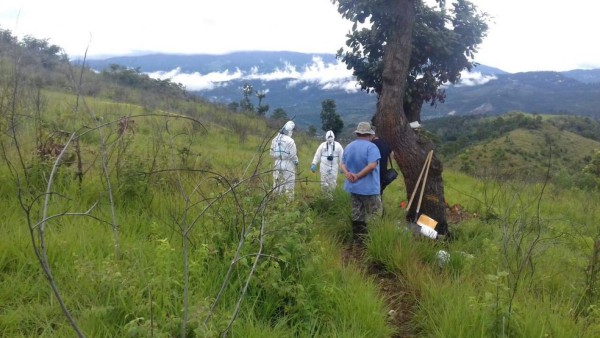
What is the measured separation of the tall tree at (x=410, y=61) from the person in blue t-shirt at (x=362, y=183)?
74 cm

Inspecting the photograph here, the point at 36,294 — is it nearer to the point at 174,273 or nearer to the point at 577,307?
the point at 174,273

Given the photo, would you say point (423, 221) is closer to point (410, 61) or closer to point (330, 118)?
point (410, 61)

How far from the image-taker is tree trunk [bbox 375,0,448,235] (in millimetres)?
6082

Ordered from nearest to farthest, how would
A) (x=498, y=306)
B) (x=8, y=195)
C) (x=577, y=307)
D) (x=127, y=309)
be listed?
(x=127, y=309) → (x=498, y=306) → (x=577, y=307) → (x=8, y=195)

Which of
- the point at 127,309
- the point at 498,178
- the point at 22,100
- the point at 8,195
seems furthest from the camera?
the point at 498,178

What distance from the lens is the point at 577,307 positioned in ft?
11.2

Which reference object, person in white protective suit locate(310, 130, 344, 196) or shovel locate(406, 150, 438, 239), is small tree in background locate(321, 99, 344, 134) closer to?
person in white protective suit locate(310, 130, 344, 196)

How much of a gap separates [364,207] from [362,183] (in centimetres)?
32

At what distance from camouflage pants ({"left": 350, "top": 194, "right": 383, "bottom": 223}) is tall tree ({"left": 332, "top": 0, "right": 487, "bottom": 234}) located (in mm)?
827

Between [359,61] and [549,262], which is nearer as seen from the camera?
[549,262]

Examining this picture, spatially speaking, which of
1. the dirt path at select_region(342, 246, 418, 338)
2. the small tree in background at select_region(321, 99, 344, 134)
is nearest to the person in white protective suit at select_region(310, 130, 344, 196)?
the dirt path at select_region(342, 246, 418, 338)

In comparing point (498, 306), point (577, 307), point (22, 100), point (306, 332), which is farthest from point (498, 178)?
point (22, 100)

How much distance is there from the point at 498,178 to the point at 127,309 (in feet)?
21.6

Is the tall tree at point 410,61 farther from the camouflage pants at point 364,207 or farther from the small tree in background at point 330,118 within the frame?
the small tree in background at point 330,118
